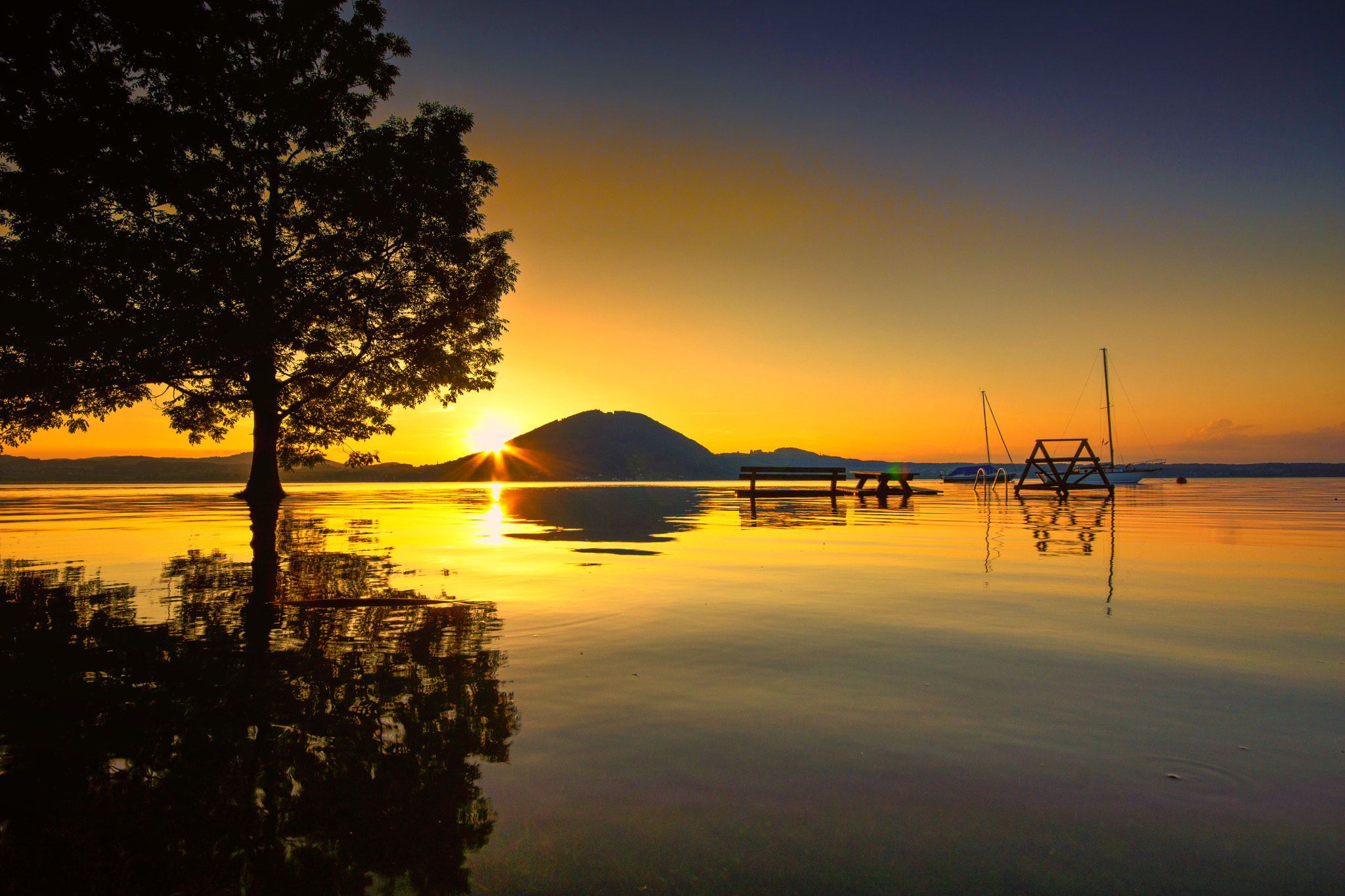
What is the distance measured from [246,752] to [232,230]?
20348mm

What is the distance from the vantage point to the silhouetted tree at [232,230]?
585 inches

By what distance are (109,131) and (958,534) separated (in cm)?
2231

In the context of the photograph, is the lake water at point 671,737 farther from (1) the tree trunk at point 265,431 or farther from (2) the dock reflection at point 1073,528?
(1) the tree trunk at point 265,431

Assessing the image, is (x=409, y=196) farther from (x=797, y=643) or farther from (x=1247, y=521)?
(x=1247, y=521)

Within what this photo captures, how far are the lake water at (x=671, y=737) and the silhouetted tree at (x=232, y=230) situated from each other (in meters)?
10.5

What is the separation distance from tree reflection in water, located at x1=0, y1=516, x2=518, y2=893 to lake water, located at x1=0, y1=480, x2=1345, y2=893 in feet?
0.06

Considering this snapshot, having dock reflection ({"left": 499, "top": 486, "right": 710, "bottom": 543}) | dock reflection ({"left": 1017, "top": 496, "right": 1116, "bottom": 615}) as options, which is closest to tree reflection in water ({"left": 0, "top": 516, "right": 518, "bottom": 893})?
dock reflection ({"left": 1017, "top": 496, "right": 1116, "bottom": 615})

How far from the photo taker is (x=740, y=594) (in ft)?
27.0

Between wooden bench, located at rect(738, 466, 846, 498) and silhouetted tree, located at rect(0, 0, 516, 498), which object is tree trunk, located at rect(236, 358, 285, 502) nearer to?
silhouetted tree, located at rect(0, 0, 516, 498)

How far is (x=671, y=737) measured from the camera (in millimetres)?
3701

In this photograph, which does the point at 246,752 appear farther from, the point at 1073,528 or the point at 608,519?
the point at 1073,528

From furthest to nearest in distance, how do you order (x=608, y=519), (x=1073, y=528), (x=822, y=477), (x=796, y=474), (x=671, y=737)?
(x=796, y=474) → (x=822, y=477) → (x=608, y=519) → (x=1073, y=528) → (x=671, y=737)

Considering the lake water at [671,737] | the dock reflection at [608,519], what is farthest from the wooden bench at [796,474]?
the lake water at [671,737]

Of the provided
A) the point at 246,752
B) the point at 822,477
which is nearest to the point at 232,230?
the point at 246,752
